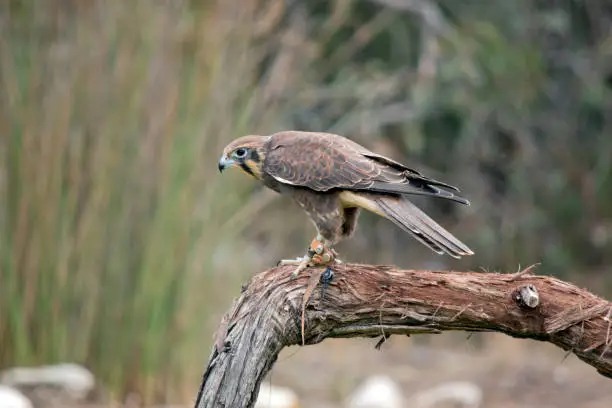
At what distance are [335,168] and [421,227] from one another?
37cm

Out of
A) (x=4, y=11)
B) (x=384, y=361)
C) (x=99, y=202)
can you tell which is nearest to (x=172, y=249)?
(x=99, y=202)

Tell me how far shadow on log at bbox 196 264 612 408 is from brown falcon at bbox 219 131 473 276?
144mm

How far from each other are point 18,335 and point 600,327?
2.99 m

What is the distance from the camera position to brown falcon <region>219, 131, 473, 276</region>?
291 cm

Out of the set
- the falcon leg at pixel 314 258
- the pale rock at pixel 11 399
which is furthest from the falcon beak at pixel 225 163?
the pale rock at pixel 11 399

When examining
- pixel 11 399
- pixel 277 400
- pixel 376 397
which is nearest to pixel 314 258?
pixel 11 399

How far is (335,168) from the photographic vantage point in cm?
309

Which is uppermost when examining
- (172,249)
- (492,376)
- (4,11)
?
(4,11)

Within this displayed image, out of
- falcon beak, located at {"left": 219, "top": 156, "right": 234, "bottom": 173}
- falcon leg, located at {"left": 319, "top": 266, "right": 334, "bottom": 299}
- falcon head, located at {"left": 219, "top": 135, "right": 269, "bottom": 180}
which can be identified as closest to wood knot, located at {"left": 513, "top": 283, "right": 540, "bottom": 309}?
falcon leg, located at {"left": 319, "top": 266, "right": 334, "bottom": 299}

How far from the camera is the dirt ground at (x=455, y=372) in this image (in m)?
5.90

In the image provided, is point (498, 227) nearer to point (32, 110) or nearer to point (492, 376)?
point (492, 376)

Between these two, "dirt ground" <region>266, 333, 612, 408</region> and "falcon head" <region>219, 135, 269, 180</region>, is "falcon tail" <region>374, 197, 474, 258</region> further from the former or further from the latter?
"dirt ground" <region>266, 333, 612, 408</region>

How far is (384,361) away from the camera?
6934 mm

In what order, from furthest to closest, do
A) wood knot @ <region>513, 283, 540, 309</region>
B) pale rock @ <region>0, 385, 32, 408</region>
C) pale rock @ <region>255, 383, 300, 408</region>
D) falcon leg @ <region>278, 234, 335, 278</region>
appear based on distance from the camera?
pale rock @ <region>255, 383, 300, 408</region>, pale rock @ <region>0, 385, 32, 408</region>, falcon leg @ <region>278, 234, 335, 278</region>, wood knot @ <region>513, 283, 540, 309</region>
